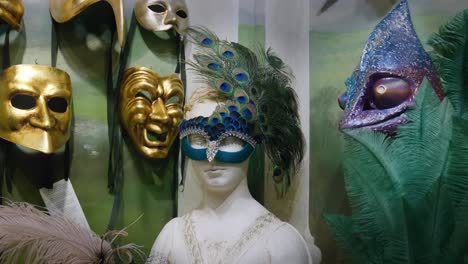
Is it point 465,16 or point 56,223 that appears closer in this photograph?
point 465,16

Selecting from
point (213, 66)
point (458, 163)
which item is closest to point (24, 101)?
point (213, 66)

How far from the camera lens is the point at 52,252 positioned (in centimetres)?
164

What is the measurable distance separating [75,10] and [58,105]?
0.37 m

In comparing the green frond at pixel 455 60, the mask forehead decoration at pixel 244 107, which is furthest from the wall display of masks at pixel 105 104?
the green frond at pixel 455 60

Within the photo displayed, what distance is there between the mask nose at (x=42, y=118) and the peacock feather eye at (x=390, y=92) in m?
1.11

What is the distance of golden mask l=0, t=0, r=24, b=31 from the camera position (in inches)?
78.2

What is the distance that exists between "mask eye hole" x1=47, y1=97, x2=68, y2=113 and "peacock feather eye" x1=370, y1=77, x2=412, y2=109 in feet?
3.63

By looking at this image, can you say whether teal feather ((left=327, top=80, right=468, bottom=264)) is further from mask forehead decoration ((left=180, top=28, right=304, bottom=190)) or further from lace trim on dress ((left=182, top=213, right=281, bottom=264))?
mask forehead decoration ((left=180, top=28, right=304, bottom=190))

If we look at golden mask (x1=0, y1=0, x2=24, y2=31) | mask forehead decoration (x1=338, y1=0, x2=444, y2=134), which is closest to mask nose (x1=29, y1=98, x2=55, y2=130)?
golden mask (x1=0, y1=0, x2=24, y2=31)

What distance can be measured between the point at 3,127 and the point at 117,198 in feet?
1.77

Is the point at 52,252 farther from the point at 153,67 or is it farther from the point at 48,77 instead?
the point at 153,67

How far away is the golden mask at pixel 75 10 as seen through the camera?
7.01ft

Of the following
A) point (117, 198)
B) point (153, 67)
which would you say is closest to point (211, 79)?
point (153, 67)

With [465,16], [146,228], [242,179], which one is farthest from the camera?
[146,228]
